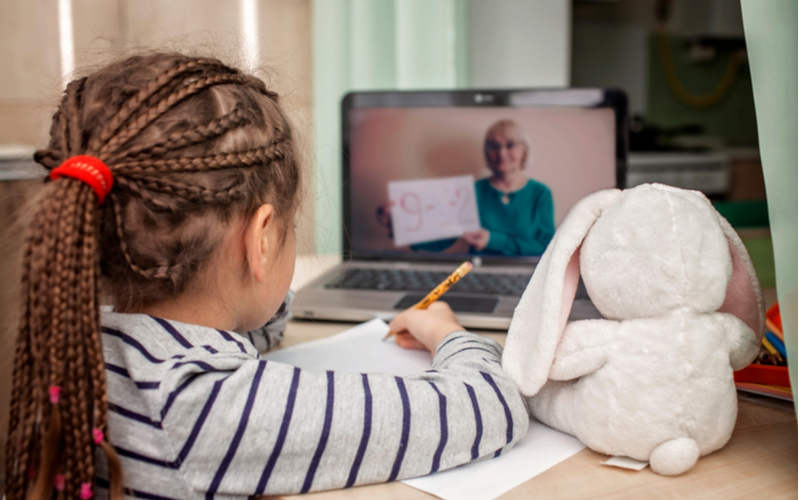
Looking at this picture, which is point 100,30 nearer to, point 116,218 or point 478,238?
point 478,238

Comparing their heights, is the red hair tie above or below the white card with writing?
above

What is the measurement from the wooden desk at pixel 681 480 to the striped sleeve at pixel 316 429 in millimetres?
16

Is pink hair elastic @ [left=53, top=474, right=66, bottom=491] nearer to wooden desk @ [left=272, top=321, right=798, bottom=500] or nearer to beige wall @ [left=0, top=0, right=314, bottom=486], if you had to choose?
wooden desk @ [left=272, top=321, right=798, bottom=500]

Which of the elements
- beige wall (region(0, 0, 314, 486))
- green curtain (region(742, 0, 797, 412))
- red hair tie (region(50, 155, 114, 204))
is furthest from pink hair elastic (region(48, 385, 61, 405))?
beige wall (region(0, 0, 314, 486))

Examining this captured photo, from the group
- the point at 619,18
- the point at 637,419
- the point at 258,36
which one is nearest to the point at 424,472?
the point at 637,419

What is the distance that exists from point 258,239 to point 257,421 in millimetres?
142

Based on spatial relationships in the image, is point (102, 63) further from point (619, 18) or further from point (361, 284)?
point (619, 18)

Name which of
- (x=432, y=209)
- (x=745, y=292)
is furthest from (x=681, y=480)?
(x=432, y=209)

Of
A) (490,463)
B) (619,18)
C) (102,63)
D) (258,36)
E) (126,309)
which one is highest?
(619,18)

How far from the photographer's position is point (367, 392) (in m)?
0.41

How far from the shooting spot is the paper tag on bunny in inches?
15.6

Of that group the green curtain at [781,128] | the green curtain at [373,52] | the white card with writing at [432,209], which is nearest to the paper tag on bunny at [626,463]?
the green curtain at [781,128]

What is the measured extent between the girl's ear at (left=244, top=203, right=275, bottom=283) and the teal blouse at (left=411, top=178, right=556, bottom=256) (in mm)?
545

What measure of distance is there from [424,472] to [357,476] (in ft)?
0.15
